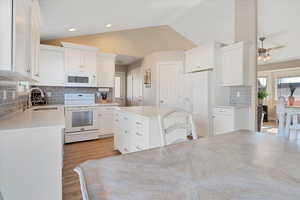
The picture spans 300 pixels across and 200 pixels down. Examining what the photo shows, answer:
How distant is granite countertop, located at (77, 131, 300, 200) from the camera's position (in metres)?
0.59

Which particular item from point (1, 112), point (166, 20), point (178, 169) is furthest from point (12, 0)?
point (166, 20)

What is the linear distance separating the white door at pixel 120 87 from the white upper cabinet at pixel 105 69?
6.47 ft

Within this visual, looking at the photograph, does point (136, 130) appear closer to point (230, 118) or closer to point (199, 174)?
point (199, 174)

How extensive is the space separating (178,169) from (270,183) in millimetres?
364

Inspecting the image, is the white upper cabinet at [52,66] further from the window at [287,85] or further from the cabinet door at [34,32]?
the window at [287,85]

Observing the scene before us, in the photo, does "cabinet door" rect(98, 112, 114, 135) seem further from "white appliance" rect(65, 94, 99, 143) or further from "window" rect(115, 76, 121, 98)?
"window" rect(115, 76, 121, 98)

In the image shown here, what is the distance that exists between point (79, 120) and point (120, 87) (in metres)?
3.03

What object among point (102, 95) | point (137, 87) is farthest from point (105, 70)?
point (137, 87)

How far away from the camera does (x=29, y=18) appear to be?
1622 mm

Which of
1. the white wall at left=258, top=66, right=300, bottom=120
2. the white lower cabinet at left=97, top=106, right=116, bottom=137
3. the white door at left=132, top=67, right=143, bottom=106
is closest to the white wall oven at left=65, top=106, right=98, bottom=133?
the white lower cabinet at left=97, top=106, right=116, bottom=137

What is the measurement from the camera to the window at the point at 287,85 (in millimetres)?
6203

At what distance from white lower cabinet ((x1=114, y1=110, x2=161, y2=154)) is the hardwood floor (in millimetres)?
385

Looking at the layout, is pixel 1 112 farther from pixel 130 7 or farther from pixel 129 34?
pixel 129 34

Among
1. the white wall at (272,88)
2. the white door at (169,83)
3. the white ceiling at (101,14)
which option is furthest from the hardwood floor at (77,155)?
the white wall at (272,88)
